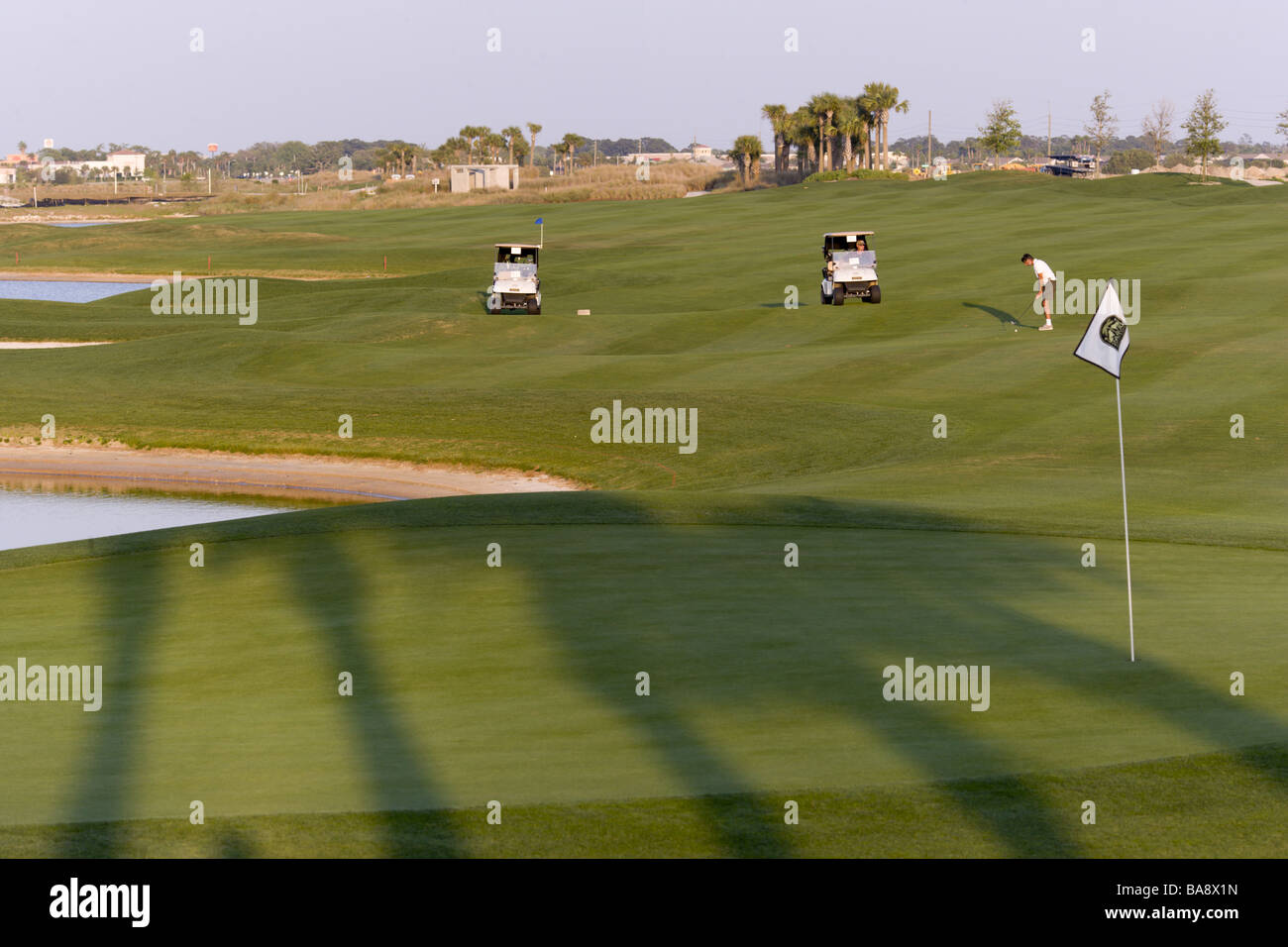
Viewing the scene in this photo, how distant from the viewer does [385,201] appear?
152 meters

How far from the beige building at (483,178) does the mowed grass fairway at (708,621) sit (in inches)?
5008

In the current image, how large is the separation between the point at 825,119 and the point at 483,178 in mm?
39822

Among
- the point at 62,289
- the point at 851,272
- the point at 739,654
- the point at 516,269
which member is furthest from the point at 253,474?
the point at 62,289

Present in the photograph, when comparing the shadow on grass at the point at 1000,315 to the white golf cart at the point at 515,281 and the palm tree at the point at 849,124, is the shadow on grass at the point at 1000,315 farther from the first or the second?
the palm tree at the point at 849,124

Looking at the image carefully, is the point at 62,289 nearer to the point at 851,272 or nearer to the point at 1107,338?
the point at 851,272

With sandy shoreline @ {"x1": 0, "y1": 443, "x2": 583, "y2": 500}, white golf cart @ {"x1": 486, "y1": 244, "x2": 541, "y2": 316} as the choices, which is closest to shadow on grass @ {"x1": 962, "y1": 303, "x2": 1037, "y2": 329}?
white golf cart @ {"x1": 486, "y1": 244, "x2": 541, "y2": 316}

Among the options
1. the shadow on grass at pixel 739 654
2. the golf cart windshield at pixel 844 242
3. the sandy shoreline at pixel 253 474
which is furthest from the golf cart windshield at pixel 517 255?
the shadow on grass at pixel 739 654

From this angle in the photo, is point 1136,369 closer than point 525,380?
Yes

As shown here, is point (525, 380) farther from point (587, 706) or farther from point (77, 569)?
point (587, 706)

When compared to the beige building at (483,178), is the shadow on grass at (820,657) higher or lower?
lower

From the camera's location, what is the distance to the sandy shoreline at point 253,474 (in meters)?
28.8

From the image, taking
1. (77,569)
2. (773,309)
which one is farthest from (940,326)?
(77,569)

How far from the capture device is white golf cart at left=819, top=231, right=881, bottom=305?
153 feet

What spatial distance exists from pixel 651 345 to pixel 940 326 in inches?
342
